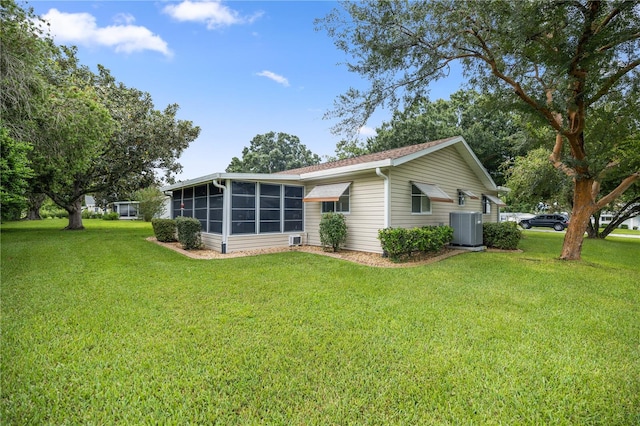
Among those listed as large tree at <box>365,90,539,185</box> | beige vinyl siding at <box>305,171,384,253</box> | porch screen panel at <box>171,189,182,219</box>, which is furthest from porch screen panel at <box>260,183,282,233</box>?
large tree at <box>365,90,539,185</box>

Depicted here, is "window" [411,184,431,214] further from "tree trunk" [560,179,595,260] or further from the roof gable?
"tree trunk" [560,179,595,260]

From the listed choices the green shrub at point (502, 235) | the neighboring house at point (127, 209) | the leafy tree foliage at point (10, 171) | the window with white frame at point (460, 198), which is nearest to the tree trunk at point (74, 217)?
the leafy tree foliage at point (10, 171)

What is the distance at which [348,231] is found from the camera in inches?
422

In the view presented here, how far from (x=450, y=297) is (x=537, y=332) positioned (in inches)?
60.3

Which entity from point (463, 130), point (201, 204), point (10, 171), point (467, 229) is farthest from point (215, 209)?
point (463, 130)

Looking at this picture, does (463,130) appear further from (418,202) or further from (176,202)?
(176,202)

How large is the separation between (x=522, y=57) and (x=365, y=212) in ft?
19.5

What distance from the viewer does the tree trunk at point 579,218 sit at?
8984mm

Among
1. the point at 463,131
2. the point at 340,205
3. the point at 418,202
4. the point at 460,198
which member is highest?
the point at 463,131

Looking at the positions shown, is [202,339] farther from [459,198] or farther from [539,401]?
[459,198]

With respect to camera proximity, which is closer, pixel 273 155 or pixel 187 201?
pixel 187 201

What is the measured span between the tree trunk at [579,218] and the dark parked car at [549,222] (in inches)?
779

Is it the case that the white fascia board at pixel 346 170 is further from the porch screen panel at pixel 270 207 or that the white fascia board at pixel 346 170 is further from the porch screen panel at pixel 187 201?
the porch screen panel at pixel 187 201

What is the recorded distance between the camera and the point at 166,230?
43.3 feet
